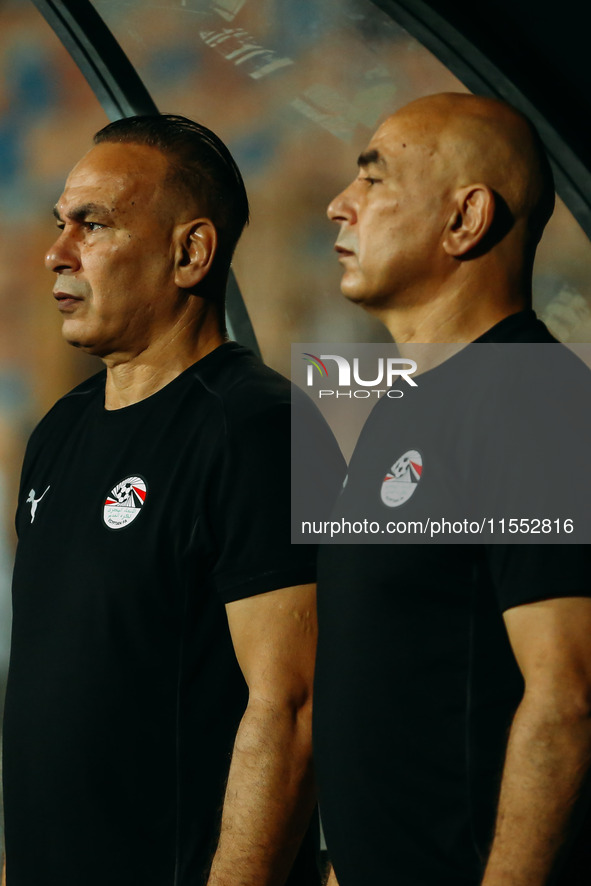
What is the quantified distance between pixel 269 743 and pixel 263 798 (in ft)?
0.29

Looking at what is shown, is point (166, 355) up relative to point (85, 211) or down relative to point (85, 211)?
down

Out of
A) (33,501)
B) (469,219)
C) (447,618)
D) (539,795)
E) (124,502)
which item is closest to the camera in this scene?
(539,795)

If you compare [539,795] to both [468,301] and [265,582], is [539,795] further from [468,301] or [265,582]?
[468,301]

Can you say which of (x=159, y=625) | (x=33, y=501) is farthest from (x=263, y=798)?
(x=33, y=501)

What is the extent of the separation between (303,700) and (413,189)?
0.87m

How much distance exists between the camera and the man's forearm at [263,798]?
5.74ft

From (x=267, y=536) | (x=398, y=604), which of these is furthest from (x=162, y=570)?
(x=398, y=604)

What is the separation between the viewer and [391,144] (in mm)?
1796

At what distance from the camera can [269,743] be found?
1771 millimetres

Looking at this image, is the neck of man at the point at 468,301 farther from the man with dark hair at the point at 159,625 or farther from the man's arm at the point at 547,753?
the man's arm at the point at 547,753

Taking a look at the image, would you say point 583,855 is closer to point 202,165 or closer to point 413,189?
point 413,189

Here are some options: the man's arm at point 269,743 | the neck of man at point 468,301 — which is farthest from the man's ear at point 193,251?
the man's arm at point 269,743

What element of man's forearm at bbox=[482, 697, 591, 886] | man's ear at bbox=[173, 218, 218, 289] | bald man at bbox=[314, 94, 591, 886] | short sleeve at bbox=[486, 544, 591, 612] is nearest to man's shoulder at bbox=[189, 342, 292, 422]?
man's ear at bbox=[173, 218, 218, 289]

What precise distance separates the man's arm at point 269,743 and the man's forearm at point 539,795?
50 centimetres
